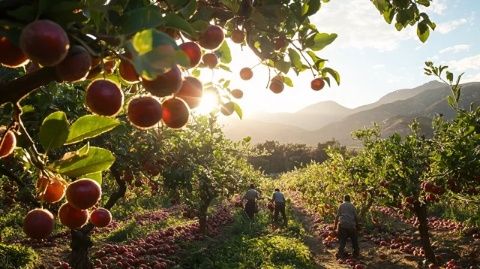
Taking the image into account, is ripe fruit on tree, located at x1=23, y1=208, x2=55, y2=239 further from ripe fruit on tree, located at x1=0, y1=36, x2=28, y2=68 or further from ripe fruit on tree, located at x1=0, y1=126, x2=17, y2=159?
ripe fruit on tree, located at x1=0, y1=36, x2=28, y2=68

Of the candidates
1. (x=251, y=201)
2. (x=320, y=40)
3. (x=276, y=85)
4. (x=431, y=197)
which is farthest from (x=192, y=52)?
(x=251, y=201)

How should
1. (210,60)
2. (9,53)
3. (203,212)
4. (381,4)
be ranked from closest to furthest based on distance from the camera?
1. (9,53)
2. (210,60)
3. (381,4)
4. (203,212)

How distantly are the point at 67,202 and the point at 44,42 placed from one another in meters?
0.76

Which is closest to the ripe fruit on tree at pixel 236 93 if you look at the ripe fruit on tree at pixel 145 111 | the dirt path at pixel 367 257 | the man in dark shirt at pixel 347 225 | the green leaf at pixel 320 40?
the green leaf at pixel 320 40

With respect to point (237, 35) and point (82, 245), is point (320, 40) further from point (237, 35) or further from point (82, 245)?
point (82, 245)

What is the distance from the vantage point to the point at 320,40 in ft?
7.91

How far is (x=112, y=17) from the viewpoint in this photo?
1213 millimetres

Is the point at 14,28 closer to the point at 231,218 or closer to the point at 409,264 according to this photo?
the point at 409,264

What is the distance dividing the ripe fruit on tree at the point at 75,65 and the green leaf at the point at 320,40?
152cm

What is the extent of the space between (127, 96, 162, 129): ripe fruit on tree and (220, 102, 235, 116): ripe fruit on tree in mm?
1467

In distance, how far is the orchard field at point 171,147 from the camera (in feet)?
3.71

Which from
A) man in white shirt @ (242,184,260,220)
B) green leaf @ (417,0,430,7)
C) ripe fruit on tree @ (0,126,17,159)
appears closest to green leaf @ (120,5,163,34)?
ripe fruit on tree @ (0,126,17,159)

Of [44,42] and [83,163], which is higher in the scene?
[44,42]

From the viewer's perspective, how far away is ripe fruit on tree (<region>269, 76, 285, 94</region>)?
9.47ft
